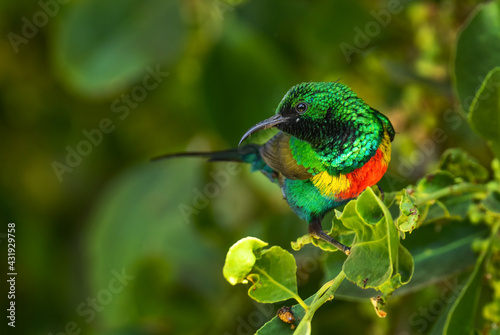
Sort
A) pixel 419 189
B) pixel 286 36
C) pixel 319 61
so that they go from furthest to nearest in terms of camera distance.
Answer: pixel 286 36, pixel 319 61, pixel 419 189

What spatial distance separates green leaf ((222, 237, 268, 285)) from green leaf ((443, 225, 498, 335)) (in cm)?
36

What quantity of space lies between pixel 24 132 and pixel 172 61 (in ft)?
2.97

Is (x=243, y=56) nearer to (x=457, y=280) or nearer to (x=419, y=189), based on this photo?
(x=457, y=280)

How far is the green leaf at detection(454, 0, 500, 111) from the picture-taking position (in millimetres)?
1111

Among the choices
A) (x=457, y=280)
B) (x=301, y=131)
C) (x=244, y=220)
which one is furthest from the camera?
(x=244, y=220)

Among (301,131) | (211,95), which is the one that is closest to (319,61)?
(211,95)

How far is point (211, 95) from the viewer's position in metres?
1.97
